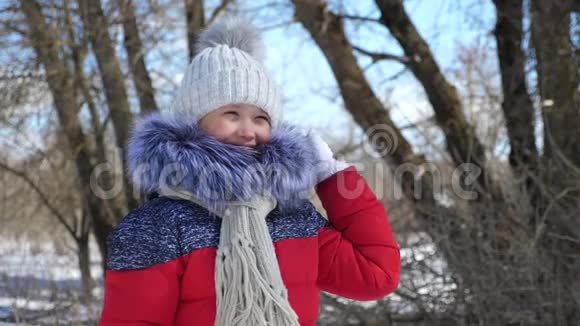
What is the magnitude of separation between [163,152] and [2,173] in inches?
383

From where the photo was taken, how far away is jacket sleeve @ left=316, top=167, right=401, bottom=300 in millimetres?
A: 1928

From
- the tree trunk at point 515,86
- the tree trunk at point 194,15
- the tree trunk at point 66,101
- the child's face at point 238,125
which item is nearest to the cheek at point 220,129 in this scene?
the child's face at point 238,125

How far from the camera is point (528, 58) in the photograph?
6082 mm

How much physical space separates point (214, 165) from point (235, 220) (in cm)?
15

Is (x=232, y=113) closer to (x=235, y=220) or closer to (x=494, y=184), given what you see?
(x=235, y=220)

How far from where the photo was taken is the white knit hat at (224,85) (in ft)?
6.32

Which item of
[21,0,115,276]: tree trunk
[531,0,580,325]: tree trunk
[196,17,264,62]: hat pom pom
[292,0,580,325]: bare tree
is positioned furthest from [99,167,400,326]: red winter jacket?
[21,0,115,276]: tree trunk

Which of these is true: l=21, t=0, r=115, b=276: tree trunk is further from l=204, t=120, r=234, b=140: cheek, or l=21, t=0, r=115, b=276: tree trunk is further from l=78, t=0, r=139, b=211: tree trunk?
l=204, t=120, r=234, b=140: cheek

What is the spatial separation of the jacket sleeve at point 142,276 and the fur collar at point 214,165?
0.45 feet

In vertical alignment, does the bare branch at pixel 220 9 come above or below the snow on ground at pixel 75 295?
above

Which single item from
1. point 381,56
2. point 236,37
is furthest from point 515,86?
point 236,37

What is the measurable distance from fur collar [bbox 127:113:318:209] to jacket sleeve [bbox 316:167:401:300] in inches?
5.5

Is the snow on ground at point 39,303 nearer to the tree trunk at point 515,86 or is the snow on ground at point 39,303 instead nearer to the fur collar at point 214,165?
the fur collar at point 214,165

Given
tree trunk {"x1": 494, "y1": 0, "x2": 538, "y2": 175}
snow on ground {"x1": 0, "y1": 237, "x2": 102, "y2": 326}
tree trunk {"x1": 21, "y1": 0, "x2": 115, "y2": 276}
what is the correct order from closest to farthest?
1. snow on ground {"x1": 0, "y1": 237, "x2": 102, "y2": 326}
2. tree trunk {"x1": 494, "y1": 0, "x2": 538, "y2": 175}
3. tree trunk {"x1": 21, "y1": 0, "x2": 115, "y2": 276}
